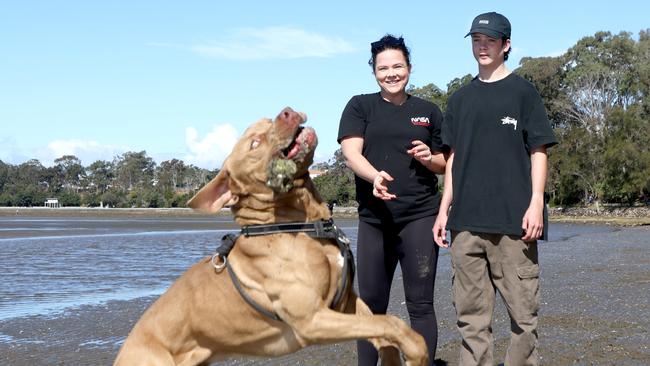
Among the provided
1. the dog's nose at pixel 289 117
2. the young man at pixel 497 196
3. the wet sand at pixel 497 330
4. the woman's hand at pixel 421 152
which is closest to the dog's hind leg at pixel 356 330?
the young man at pixel 497 196

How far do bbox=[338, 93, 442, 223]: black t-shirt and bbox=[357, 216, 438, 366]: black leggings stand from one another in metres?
0.10

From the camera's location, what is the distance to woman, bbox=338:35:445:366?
5.71 meters

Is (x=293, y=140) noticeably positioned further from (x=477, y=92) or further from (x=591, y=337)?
(x=591, y=337)

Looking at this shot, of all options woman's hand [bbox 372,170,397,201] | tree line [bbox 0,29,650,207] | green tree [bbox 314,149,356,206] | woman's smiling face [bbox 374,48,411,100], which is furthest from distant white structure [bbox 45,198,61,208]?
woman's hand [bbox 372,170,397,201]

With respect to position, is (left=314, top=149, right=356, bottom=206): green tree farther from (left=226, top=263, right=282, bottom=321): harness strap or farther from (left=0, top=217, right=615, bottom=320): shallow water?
(left=226, top=263, right=282, bottom=321): harness strap

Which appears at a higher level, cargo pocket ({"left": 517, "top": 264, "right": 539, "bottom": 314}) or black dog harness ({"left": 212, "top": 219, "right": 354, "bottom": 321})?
black dog harness ({"left": 212, "top": 219, "right": 354, "bottom": 321})

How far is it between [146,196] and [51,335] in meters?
108

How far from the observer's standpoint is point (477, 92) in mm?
5395

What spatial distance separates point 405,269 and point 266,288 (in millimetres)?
1463

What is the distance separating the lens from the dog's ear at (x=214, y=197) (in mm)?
4953

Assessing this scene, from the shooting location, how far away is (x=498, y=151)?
530 centimetres

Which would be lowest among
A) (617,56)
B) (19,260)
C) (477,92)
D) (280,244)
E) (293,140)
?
(19,260)

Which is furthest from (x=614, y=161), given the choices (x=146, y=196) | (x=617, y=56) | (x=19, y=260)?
(x=146, y=196)

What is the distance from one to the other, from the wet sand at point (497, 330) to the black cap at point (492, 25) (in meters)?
2.89
